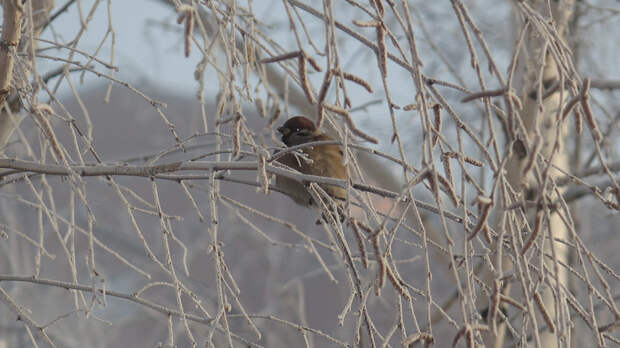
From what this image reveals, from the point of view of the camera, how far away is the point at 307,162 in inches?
98.1

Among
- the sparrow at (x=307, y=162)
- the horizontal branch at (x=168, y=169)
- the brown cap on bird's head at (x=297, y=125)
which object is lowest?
the horizontal branch at (x=168, y=169)

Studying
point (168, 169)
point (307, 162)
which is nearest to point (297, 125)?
point (307, 162)

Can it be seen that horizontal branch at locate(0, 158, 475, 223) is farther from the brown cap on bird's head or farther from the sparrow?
the brown cap on bird's head

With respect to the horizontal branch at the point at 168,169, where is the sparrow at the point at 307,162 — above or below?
above

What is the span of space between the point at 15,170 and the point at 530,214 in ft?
6.97

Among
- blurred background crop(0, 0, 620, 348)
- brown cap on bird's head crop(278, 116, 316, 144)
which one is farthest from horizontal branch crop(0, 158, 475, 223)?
brown cap on bird's head crop(278, 116, 316, 144)

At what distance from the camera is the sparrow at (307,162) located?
8.41ft

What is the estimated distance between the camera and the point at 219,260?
5.09 feet

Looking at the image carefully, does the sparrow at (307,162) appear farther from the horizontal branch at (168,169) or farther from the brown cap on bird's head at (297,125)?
the horizontal branch at (168,169)

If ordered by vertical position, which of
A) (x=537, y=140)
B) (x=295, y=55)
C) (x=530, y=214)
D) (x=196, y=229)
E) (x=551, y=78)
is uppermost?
(x=196, y=229)

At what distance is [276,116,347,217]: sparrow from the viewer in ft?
8.41

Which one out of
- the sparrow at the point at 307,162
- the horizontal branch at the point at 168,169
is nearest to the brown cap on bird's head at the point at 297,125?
the sparrow at the point at 307,162

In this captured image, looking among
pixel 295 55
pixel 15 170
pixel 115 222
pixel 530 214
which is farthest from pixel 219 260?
pixel 115 222

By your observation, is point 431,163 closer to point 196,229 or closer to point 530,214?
point 530,214
